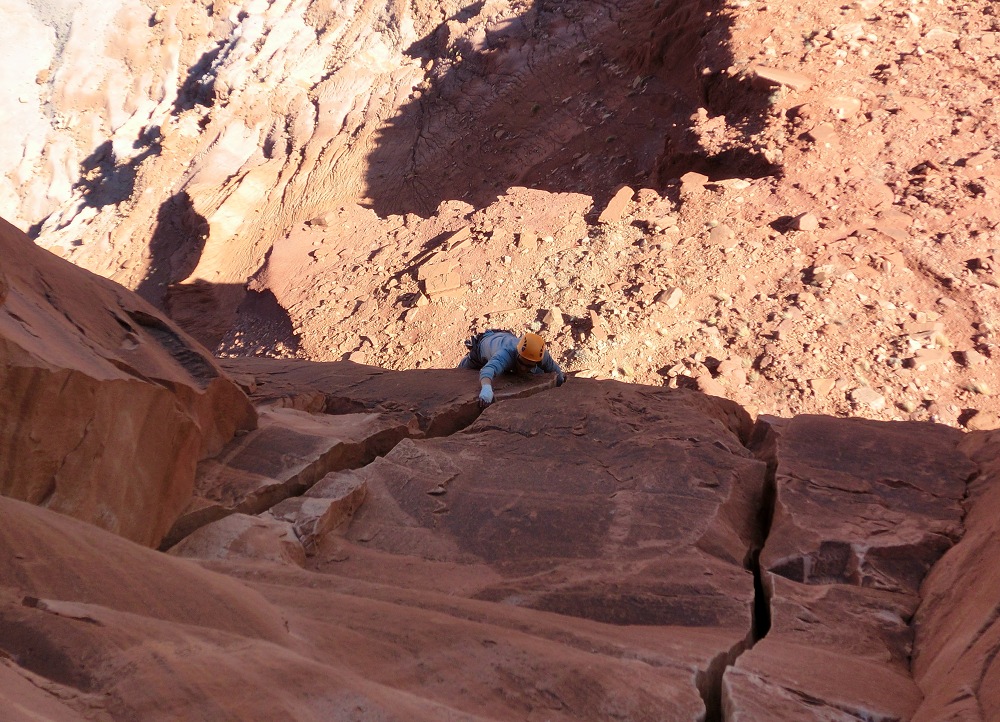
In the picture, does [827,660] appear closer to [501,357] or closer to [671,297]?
[501,357]

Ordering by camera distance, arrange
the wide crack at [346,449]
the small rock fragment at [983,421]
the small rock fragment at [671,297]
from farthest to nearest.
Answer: the small rock fragment at [671,297]
the small rock fragment at [983,421]
the wide crack at [346,449]

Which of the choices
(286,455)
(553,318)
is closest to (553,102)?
(553,318)

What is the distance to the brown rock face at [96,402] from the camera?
2.42 metres

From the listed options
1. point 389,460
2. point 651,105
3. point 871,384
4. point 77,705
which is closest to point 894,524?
point 389,460

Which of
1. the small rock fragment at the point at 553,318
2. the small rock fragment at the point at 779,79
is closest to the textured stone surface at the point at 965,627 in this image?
the small rock fragment at the point at 553,318

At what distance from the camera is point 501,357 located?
478 centimetres

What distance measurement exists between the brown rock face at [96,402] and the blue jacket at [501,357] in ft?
5.38

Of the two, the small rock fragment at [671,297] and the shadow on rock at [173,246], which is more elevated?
the shadow on rock at [173,246]

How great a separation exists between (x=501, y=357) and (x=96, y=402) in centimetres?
263

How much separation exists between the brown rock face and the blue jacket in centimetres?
164

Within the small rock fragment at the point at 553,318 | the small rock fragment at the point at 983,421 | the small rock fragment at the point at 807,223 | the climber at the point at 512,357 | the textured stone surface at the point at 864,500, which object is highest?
the climber at the point at 512,357

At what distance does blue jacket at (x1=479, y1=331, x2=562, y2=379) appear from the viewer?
4.69 m

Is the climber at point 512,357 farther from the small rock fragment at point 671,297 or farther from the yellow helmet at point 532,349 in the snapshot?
the small rock fragment at point 671,297

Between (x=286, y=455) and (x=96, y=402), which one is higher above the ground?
(x=96, y=402)
